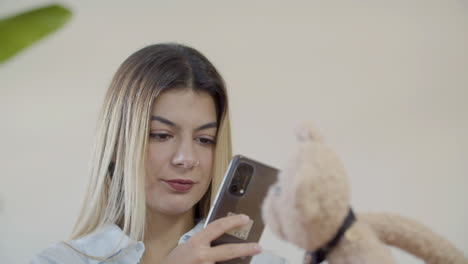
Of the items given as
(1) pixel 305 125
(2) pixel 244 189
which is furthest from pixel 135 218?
(1) pixel 305 125

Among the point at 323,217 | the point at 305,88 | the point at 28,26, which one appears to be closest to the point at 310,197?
the point at 323,217

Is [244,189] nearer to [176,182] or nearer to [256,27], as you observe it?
[176,182]

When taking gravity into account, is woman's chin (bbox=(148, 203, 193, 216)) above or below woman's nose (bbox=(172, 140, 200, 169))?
below

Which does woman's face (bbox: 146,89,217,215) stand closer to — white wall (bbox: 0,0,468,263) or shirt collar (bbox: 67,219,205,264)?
shirt collar (bbox: 67,219,205,264)

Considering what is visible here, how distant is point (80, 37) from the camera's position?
1.19 meters

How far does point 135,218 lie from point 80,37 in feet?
2.11

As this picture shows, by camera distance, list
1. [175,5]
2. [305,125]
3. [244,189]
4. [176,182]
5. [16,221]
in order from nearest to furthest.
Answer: [305,125], [244,189], [176,182], [16,221], [175,5]

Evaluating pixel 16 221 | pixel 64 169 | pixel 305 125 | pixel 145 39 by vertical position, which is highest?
pixel 145 39

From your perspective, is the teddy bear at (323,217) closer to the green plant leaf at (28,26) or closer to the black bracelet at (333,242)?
the black bracelet at (333,242)

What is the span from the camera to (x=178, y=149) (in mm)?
686

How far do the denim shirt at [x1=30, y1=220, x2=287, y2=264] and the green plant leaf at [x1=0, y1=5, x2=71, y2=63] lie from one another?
63 cm

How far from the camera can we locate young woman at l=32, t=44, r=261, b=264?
0.69 meters

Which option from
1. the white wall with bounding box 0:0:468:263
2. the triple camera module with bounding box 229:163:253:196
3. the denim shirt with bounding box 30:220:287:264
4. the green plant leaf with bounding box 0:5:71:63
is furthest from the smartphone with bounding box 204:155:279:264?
the white wall with bounding box 0:0:468:263

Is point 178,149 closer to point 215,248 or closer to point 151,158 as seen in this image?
point 151,158
